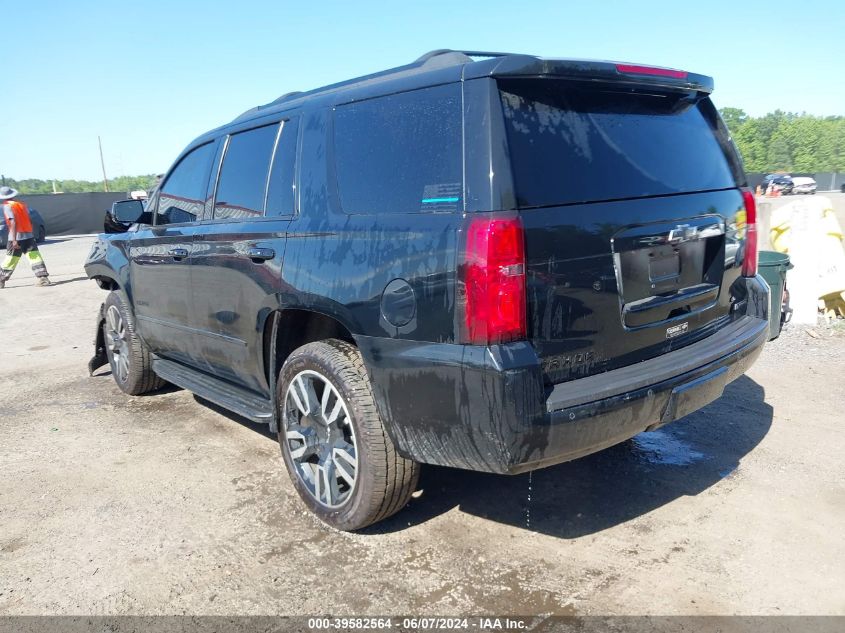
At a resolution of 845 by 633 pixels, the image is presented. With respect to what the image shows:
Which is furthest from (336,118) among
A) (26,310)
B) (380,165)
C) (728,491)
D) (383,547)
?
(26,310)

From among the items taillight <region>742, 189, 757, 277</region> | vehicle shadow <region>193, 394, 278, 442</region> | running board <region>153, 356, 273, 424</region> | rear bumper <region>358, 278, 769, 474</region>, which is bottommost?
vehicle shadow <region>193, 394, 278, 442</region>

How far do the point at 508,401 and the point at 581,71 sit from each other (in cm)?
133

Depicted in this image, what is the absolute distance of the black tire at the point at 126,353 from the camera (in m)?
5.27

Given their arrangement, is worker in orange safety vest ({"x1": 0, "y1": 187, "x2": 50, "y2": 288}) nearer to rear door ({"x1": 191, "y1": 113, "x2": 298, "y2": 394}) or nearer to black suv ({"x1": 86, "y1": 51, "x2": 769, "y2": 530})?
rear door ({"x1": 191, "y1": 113, "x2": 298, "y2": 394})

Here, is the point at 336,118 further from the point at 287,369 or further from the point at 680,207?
the point at 680,207

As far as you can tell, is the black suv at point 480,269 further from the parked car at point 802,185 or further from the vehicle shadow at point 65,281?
the parked car at point 802,185

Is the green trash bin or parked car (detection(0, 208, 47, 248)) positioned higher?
parked car (detection(0, 208, 47, 248))

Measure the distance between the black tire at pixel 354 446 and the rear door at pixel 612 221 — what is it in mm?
846

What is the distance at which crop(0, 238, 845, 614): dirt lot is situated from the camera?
2.72m

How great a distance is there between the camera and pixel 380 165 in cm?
291

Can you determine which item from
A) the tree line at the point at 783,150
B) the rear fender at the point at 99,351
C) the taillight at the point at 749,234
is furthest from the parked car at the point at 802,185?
the rear fender at the point at 99,351

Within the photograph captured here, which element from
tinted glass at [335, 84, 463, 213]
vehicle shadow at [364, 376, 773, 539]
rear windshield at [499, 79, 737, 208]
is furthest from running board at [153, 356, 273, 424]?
rear windshield at [499, 79, 737, 208]

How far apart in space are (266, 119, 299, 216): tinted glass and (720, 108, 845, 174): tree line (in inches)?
4128

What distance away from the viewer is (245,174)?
388cm
